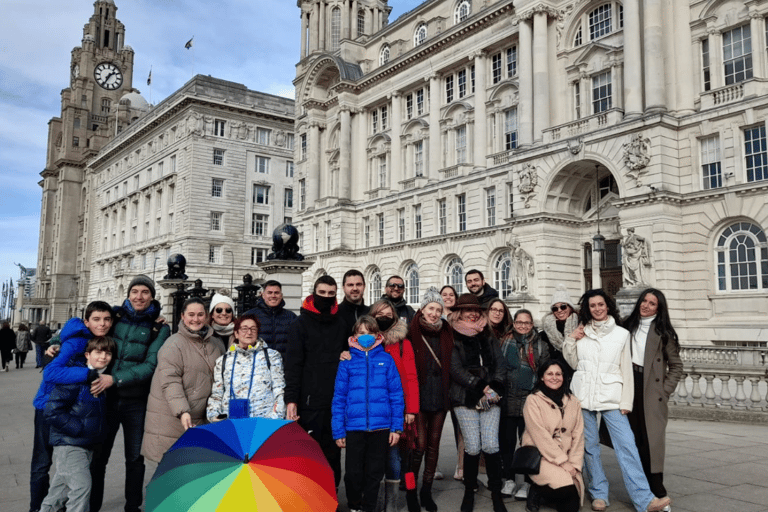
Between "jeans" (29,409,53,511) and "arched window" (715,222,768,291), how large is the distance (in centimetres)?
2405

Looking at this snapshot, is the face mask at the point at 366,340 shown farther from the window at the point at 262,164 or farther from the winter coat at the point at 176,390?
the window at the point at 262,164

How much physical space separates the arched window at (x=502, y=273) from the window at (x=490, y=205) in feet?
6.84

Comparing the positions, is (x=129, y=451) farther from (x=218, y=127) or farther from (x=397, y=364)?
(x=218, y=127)

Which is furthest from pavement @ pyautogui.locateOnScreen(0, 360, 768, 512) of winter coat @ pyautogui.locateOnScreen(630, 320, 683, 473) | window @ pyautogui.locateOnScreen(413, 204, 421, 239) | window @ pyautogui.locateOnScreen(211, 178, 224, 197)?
window @ pyautogui.locateOnScreen(211, 178, 224, 197)

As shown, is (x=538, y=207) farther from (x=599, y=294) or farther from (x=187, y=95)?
(x=187, y=95)

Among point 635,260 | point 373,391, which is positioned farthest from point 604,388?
point 635,260

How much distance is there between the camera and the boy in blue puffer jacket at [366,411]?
6.25m

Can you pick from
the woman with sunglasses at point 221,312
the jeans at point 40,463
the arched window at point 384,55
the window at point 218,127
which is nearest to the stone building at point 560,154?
the arched window at point 384,55

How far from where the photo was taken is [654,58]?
24797 millimetres

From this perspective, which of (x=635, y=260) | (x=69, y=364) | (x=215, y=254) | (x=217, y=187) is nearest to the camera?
(x=69, y=364)

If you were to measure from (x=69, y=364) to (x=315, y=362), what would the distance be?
2.42 m

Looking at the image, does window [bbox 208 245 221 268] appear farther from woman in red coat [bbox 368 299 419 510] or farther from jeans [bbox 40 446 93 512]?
jeans [bbox 40 446 93 512]

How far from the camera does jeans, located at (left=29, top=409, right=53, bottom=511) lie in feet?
21.1

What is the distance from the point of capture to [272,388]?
6160 millimetres
